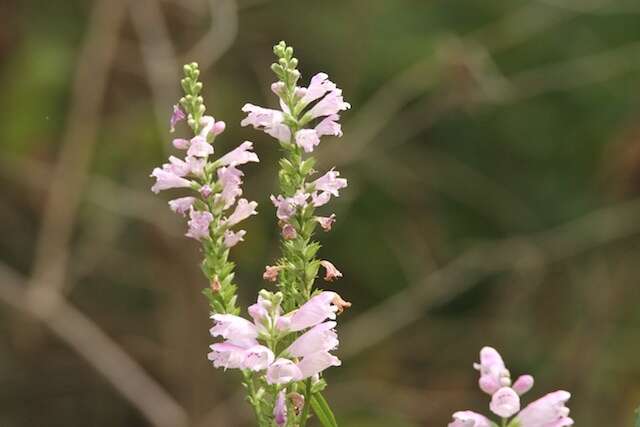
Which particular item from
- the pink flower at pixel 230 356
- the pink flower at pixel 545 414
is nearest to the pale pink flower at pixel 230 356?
the pink flower at pixel 230 356

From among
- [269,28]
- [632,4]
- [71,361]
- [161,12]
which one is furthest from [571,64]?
[71,361]

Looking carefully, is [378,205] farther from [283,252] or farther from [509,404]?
[509,404]

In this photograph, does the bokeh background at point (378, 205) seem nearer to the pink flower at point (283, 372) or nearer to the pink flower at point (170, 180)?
the pink flower at point (170, 180)

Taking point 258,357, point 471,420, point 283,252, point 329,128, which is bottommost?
point 471,420

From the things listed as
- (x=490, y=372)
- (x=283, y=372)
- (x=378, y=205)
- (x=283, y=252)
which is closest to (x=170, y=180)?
(x=283, y=252)

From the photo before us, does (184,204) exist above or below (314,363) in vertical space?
above

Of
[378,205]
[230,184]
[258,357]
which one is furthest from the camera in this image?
[378,205]

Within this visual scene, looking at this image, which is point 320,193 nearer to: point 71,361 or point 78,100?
point 78,100

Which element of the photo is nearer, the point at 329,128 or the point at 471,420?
the point at 471,420
